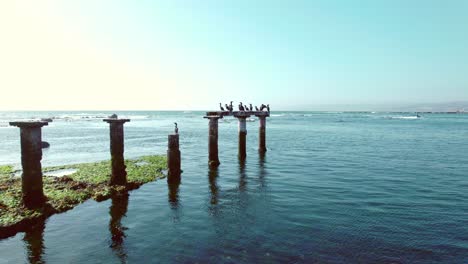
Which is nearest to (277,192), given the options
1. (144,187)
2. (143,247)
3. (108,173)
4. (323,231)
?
(323,231)

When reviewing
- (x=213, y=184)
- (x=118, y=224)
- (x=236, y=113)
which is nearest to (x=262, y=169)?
(x=236, y=113)

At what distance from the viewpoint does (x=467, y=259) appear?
9.79 meters

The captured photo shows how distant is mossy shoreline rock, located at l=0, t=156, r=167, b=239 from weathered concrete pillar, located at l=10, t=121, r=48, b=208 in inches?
16.4

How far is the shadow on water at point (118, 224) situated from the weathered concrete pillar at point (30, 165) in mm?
3001

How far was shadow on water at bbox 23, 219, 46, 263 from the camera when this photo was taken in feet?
33.0

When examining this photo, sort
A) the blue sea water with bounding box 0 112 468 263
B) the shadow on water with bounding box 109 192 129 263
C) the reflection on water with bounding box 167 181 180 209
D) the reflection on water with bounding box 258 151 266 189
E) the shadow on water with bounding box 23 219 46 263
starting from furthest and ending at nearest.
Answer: the reflection on water with bounding box 258 151 266 189
the reflection on water with bounding box 167 181 180 209
the shadow on water with bounding box 109 192 129 263
the blue sea water with bounding box 0 112 468 263
the shadow on water with bounding box 23 219 46 263

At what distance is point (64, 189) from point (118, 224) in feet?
17.3

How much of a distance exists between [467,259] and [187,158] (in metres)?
23.0

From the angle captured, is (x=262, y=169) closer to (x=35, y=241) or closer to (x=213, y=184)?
(x=213, y=184)

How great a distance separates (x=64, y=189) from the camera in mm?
16375

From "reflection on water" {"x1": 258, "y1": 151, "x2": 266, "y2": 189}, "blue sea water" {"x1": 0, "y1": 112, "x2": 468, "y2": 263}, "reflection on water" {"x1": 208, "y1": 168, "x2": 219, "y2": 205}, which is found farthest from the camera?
"reflection on water" {"x1": 258, "y1": 151, "x2": 266, "y2": 189}

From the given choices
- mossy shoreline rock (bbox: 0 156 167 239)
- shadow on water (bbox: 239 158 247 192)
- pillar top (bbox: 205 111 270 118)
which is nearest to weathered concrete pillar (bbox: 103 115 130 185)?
mossy shoreline rock (bbox: 0 156 167 239)

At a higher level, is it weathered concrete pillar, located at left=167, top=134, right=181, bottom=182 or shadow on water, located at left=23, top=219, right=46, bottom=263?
weathered concrete pillar, located at left=167, top=134, right=181, bottom=182

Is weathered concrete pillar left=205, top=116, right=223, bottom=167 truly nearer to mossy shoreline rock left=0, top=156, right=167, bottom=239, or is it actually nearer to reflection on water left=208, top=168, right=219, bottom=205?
reflection on water left=208, top=168, right=219, bottom=205
